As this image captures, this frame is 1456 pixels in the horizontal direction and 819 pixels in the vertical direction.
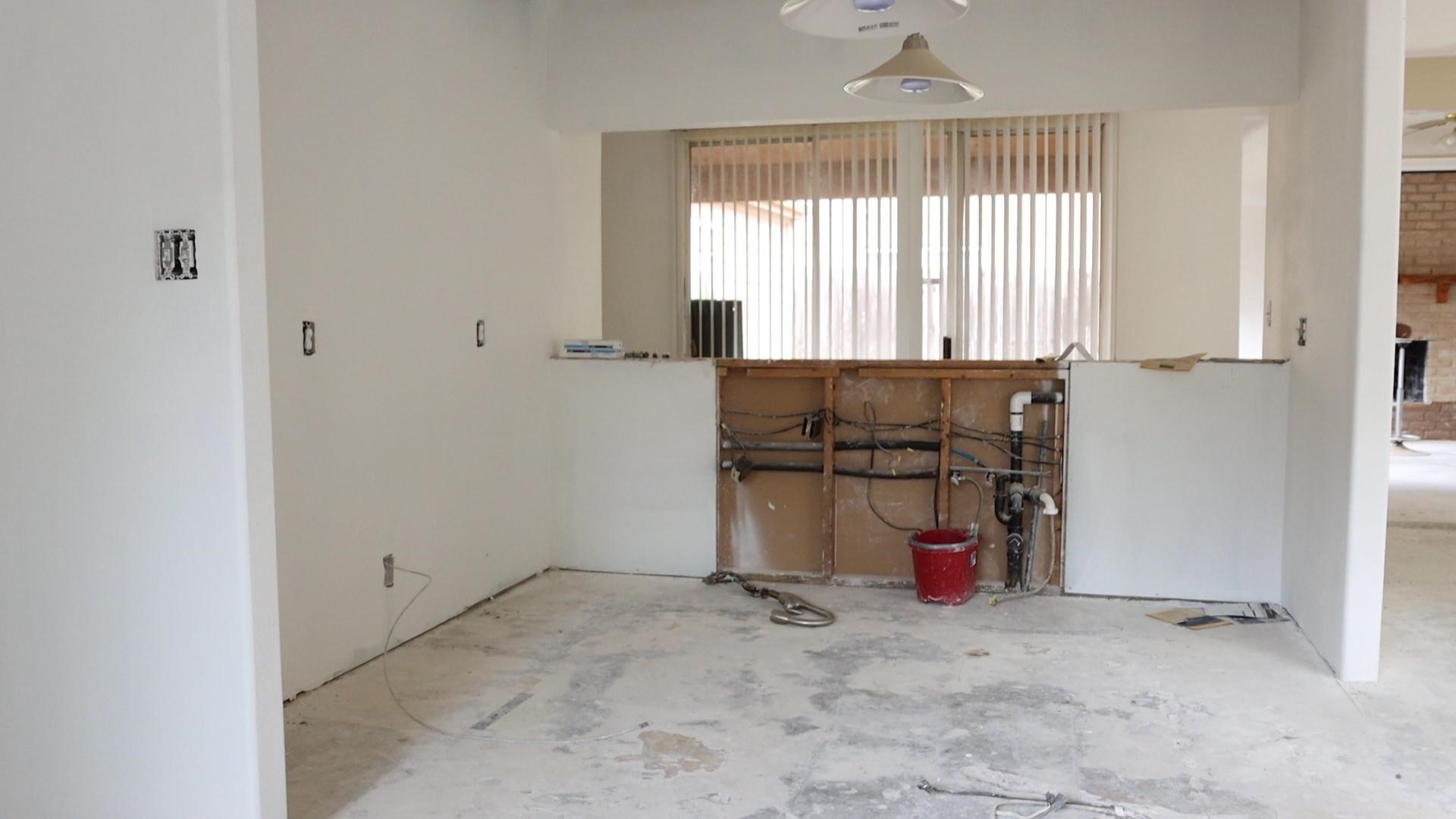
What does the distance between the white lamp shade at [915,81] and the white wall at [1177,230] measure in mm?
3954

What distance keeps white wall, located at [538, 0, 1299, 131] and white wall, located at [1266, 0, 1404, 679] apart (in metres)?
0.34

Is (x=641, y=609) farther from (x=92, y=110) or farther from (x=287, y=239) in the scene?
(x=92, y=110)

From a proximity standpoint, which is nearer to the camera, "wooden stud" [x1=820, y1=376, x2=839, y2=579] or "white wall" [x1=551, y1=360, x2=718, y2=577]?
→ "wooden stud" [x1=820, y1=376, x2=839, y2=579]

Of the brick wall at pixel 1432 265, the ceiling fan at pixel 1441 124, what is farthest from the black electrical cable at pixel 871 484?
the brick wall at pixel 1432 265

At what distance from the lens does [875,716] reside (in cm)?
369

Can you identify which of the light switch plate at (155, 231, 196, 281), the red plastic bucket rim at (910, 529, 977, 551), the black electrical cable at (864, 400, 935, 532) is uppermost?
the light switch plate at (155, 231, 196, 281)

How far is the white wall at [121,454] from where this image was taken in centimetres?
260

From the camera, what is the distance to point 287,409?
3693mm

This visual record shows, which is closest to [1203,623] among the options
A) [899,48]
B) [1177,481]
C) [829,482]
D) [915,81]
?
[1177,481]

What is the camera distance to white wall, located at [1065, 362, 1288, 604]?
203 inches

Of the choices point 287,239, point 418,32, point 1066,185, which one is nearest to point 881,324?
point 1066,185

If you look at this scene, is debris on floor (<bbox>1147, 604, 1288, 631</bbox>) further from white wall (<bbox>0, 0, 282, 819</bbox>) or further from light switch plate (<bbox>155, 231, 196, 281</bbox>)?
light switch plate (<bbox>155, 231, 196, 281</bbox>)

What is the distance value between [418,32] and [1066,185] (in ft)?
16.6

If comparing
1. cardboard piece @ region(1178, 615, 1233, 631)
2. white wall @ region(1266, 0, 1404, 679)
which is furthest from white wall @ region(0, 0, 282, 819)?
cardboard piece @ region(1178, 615, 1233, 631)
